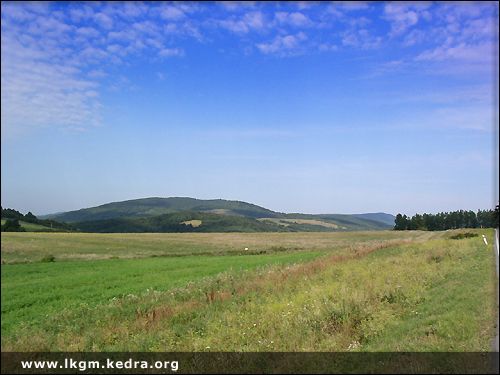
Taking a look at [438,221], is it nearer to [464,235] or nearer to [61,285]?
[464,235]

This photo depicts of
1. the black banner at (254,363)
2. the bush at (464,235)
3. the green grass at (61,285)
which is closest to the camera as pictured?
the green grass at (61,285)

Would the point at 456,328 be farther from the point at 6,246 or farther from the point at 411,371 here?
the point at 6,246

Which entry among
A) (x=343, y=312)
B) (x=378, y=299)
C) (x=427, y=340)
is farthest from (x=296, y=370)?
(x=378, y=299)

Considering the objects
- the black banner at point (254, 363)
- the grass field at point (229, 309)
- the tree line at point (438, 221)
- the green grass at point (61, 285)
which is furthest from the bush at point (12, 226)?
the tree line at point (438, 221)

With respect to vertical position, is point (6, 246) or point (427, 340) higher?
point (6, 246)

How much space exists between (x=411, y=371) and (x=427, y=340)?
3.10 m

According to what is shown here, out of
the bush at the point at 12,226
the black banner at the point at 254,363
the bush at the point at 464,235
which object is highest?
the bush at the point at 12,226

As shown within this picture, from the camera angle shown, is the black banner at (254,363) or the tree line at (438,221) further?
the tree line at (438,221)

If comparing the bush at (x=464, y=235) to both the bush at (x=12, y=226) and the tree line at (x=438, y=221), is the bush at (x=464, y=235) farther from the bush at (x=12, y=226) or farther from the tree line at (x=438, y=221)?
the bush at (x=12, y=226)

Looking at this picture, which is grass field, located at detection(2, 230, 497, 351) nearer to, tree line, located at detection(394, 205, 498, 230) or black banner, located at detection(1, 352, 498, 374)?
black banner, located at detection(1, 352, 498, 374)

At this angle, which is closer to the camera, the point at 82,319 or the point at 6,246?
the point at 6,246

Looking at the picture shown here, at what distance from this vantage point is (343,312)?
14.3m

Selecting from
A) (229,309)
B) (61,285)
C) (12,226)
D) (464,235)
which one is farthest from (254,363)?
(464,235)

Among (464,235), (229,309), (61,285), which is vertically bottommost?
(229,309)
